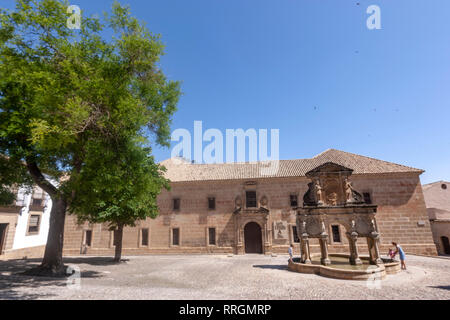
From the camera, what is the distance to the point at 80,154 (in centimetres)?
973

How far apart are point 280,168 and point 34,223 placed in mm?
24895

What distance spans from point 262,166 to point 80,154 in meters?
17.5

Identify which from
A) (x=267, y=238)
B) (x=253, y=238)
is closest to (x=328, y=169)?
(x=267, y=238)

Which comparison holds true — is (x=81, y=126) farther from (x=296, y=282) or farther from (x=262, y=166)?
(x=262, y=166)

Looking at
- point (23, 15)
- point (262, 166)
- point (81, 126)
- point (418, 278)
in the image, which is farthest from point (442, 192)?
point (23, 15)

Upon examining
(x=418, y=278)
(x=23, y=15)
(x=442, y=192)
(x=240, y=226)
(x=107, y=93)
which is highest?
(x=23, y=15)

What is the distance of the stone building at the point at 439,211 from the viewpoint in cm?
1967

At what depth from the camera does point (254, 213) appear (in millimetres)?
20828

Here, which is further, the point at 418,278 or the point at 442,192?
the point at 442,192

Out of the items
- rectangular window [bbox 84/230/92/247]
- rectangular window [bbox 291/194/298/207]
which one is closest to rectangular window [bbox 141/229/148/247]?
rectangular window [bbox 84/230/92/247]

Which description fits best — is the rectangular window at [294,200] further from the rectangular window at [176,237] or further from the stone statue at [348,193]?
the rectangular window at [176,237]

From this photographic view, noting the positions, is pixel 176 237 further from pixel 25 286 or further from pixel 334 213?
pixel 334 213

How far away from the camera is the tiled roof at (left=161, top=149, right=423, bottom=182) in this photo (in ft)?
68.2

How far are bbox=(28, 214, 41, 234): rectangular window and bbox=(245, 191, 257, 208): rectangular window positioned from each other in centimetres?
2065
